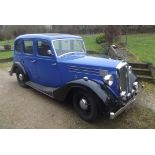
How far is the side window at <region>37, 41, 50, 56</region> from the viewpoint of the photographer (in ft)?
19.4

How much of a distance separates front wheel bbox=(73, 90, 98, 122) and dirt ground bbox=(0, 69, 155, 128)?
0.53ft

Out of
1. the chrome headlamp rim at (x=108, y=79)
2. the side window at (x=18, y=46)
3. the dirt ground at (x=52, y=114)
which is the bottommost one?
the dirt ground at (x=52, y=114)

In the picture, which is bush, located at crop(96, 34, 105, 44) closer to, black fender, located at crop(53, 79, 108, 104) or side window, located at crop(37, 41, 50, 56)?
side window, located at crop(37, 41, 50, 56)

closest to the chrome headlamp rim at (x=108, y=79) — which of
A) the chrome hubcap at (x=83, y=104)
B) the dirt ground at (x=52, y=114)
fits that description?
the chrome hubcap at (x=83, y=104)

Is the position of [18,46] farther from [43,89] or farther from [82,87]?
[82,87]

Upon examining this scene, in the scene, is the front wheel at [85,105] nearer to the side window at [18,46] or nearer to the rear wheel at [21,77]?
the rear wheel at [21,77]

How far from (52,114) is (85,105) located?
993mm

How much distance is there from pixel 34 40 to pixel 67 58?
1383 mm

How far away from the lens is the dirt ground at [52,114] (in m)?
4.74

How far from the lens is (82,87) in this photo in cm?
475

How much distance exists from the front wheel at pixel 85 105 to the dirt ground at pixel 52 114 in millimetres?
160

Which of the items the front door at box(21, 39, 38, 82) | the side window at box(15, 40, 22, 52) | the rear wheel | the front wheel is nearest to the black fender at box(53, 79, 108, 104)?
the front wheel

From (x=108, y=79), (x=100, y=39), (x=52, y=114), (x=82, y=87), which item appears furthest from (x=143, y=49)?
(x=52, y=114)

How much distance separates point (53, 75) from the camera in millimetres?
5891
